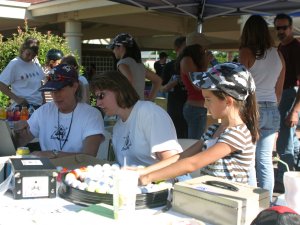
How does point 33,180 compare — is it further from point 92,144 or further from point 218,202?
point 92,144

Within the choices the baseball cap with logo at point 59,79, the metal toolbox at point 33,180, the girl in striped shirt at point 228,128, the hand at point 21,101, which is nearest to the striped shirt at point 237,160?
the girl in striped shirt at point 228,128

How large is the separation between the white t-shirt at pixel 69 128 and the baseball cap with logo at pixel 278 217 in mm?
1558

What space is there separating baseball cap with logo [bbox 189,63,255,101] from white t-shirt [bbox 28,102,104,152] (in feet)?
2.74

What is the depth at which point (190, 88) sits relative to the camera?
406 cm

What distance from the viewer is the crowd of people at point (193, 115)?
74.1 inches

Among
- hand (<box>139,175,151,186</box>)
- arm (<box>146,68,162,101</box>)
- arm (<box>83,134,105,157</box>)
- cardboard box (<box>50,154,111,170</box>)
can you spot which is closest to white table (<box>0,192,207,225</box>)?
hand (<box>139,175,151,186</box>)

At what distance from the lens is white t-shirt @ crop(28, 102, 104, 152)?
249cm

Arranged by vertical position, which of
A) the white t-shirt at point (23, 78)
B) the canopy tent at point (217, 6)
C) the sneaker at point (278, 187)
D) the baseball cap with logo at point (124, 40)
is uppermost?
the canopy tent at point (217, 6)

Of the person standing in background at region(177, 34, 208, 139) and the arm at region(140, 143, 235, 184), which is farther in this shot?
the person standing in background at region(177, 34, 208, 139)

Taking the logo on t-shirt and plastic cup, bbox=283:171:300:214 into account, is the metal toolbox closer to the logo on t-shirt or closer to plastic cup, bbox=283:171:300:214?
the logo on t-shirt

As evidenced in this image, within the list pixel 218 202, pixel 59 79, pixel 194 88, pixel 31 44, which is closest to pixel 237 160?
pixel 218 202

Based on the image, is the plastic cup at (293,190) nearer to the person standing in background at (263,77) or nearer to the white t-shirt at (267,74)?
the person standing in background at (263,77)

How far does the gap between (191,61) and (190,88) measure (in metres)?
0.27

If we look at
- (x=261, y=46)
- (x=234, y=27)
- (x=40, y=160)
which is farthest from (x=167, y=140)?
(x=234, y=27)
